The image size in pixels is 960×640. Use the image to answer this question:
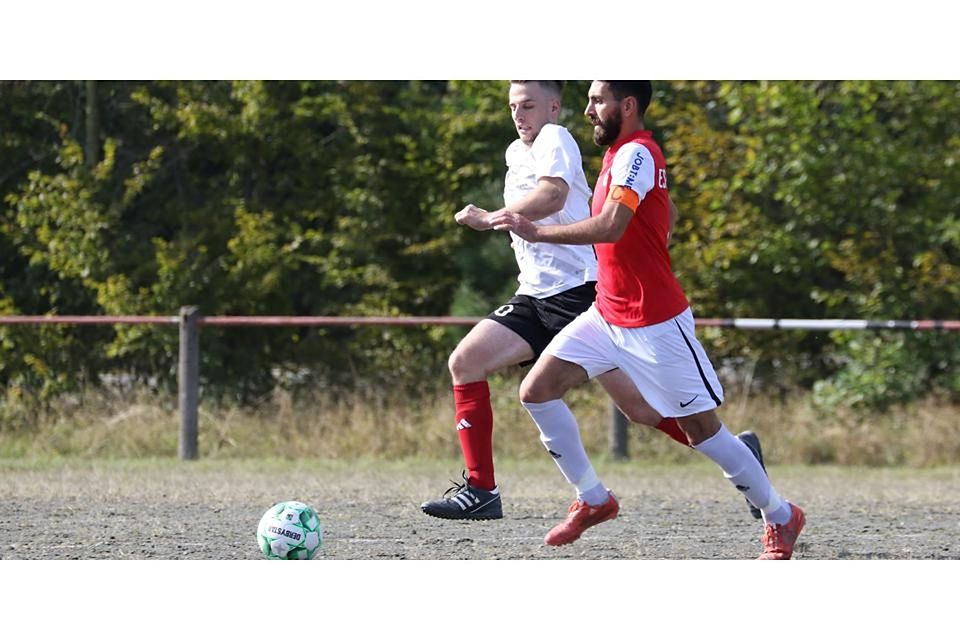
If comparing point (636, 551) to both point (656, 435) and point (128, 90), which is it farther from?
point (128, 90)

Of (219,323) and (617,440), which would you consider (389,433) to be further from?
(617,440)

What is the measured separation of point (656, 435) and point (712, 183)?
11.4 feet

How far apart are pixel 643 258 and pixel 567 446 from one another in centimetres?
102

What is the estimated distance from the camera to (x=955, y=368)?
1496 centimetres

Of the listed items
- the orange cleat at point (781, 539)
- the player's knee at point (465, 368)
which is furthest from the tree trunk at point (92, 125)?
the orange cleat at point (781, 539)

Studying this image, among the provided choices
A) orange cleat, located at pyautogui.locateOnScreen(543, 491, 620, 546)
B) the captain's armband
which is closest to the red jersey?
the captain's armband

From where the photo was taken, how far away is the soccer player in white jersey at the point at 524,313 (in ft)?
22.6

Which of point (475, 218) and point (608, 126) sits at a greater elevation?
point (608, 126)

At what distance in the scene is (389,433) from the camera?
524 inches

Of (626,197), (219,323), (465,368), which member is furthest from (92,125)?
(626,197)

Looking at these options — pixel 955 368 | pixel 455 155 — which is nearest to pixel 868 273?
pixel 955 368

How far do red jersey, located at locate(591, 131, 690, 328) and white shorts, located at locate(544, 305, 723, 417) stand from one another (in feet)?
0.18

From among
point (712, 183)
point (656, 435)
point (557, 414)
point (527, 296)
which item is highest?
point (712, 183)

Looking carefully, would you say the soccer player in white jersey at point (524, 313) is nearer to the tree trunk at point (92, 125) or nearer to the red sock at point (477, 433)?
the red sock at point (477, 433)
